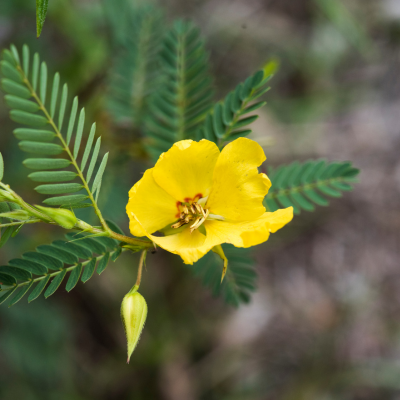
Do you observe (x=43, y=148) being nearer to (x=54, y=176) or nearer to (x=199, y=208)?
(x=54, y=176)

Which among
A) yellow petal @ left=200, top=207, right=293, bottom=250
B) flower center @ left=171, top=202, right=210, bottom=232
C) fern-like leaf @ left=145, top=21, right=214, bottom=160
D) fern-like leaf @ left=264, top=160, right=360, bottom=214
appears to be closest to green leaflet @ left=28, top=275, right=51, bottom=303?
flower center @ left=171, top=202, right=210, bottom=232

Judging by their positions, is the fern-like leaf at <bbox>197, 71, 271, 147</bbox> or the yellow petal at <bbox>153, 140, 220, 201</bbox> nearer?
the yellow petal at <bbox>153, 140, 220, 201</bbox>

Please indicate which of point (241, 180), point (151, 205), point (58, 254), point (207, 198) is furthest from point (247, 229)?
point (58, 254)

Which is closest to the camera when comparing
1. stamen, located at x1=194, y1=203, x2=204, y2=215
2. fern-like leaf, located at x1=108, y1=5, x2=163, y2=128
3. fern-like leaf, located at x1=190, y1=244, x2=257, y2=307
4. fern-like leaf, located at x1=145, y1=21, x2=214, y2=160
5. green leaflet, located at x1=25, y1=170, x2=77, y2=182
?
green leaflet, located at x1=25, y1=170, x2=77, y2=182

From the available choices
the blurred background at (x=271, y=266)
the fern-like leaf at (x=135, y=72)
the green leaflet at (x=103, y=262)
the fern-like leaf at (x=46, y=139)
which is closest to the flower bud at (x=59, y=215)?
the fern-like leaf at (x=46, y=139)

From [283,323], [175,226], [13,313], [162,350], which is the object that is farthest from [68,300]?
[175,226]

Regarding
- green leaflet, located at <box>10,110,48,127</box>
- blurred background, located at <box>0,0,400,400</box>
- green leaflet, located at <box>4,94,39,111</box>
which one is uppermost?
green leaflet, located at <box>4,94,39,111</box>

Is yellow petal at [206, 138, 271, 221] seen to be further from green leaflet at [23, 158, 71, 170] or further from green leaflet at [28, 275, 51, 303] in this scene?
green leaflet at [28, 275, 51, 303]
